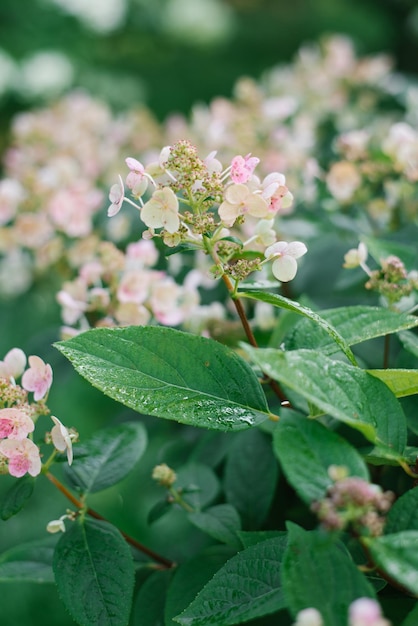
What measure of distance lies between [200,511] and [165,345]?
219 millimetres

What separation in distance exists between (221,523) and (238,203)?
280 millimetres

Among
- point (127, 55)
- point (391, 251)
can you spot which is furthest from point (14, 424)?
point (127, 55)

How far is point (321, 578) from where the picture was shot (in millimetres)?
375

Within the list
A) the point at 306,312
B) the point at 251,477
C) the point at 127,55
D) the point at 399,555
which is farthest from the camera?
the point at 127,55

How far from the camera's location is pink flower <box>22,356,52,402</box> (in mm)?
542

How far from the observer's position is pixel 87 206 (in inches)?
41.1

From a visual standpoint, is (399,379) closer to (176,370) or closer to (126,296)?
(176,370)

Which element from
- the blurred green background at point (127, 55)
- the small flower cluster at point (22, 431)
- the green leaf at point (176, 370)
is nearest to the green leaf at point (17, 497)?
the small flower cluster at point (22, 431)

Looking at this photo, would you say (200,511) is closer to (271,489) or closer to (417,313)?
(271,489)

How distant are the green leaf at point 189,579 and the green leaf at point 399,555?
24cm

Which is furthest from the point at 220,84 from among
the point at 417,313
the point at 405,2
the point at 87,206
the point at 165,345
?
the point at 165,345

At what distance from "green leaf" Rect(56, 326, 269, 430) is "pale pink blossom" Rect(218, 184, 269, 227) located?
0.29ft

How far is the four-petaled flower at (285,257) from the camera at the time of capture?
515 mm

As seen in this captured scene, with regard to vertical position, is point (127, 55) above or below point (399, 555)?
above
